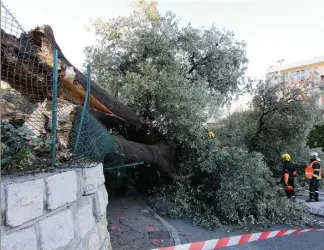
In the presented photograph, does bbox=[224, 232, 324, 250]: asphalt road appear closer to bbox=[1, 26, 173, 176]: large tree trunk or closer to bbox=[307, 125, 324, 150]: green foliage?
bbox=[1, 26, 173, 176]: large tree trunk

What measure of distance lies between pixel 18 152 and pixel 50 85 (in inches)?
49.4

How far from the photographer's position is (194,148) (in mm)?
8531

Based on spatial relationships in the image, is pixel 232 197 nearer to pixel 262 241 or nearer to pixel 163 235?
pixel 262 241

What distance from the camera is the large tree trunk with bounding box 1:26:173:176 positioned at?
3461mm

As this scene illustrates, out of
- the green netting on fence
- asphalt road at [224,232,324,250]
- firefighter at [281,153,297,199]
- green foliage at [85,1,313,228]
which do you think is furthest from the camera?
firefighter at [281,153,297,199]

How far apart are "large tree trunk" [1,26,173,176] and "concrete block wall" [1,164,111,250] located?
1329 millimetres

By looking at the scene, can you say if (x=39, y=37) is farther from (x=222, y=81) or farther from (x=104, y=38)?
(x=222, y=81)

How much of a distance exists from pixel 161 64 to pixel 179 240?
226 inches

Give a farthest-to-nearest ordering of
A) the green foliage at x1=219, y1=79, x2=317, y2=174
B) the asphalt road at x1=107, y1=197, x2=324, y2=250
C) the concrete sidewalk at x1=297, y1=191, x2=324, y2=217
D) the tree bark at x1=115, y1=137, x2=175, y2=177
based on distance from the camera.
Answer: the green foliage at x1=219, y1=79, x2=317, y2=174 < the concrete sidewalk at x1=297, y1=191, x2=324, y2=217 < the tree bark at x1=115, y1=137, x2=175, y2=177 < the asphalt road at x1=107, y1=197, x2=324, y2=250

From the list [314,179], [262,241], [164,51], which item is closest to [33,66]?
[262,241]

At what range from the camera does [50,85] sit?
12.1 ft

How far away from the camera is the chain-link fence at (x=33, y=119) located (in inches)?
106

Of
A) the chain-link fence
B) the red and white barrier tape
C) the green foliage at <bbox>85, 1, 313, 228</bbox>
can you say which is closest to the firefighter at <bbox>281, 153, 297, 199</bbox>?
the green foliage at <bbox>85, 1, 313, 228</bbox>

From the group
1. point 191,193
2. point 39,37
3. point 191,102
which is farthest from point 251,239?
point 39,37
